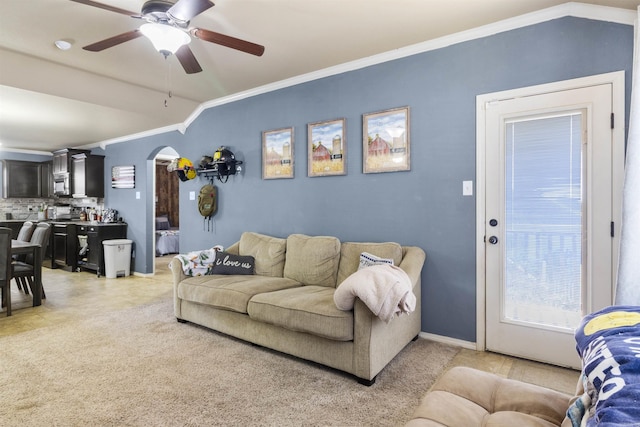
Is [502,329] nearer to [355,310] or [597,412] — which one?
[355,310]

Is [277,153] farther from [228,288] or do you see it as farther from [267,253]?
[228,288]

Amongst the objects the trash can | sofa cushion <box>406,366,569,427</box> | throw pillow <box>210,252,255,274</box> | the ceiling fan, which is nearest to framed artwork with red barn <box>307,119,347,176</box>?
throw pillow <box>210,252,255,274</box>

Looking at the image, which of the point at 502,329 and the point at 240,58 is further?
the point at 240,58

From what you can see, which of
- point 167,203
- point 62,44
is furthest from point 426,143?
point 167,203

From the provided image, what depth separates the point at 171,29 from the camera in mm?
2271

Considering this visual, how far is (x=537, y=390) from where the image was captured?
1351 mm

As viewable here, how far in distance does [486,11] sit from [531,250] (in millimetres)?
1767

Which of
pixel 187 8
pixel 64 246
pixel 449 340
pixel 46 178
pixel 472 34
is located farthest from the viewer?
pixel 46 178

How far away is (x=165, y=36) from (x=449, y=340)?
309 centimetres

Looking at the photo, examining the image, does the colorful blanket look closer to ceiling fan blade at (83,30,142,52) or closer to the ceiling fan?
the ceiling fan

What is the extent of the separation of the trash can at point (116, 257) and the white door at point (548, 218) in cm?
547

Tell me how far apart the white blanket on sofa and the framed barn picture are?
1.99 metres

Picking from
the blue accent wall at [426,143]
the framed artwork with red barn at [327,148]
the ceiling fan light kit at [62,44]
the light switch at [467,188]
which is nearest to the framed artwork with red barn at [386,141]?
the blue accent wall at [426,143]

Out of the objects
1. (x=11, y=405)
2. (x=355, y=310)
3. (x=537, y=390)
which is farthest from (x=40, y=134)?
(x=537, y=390)
